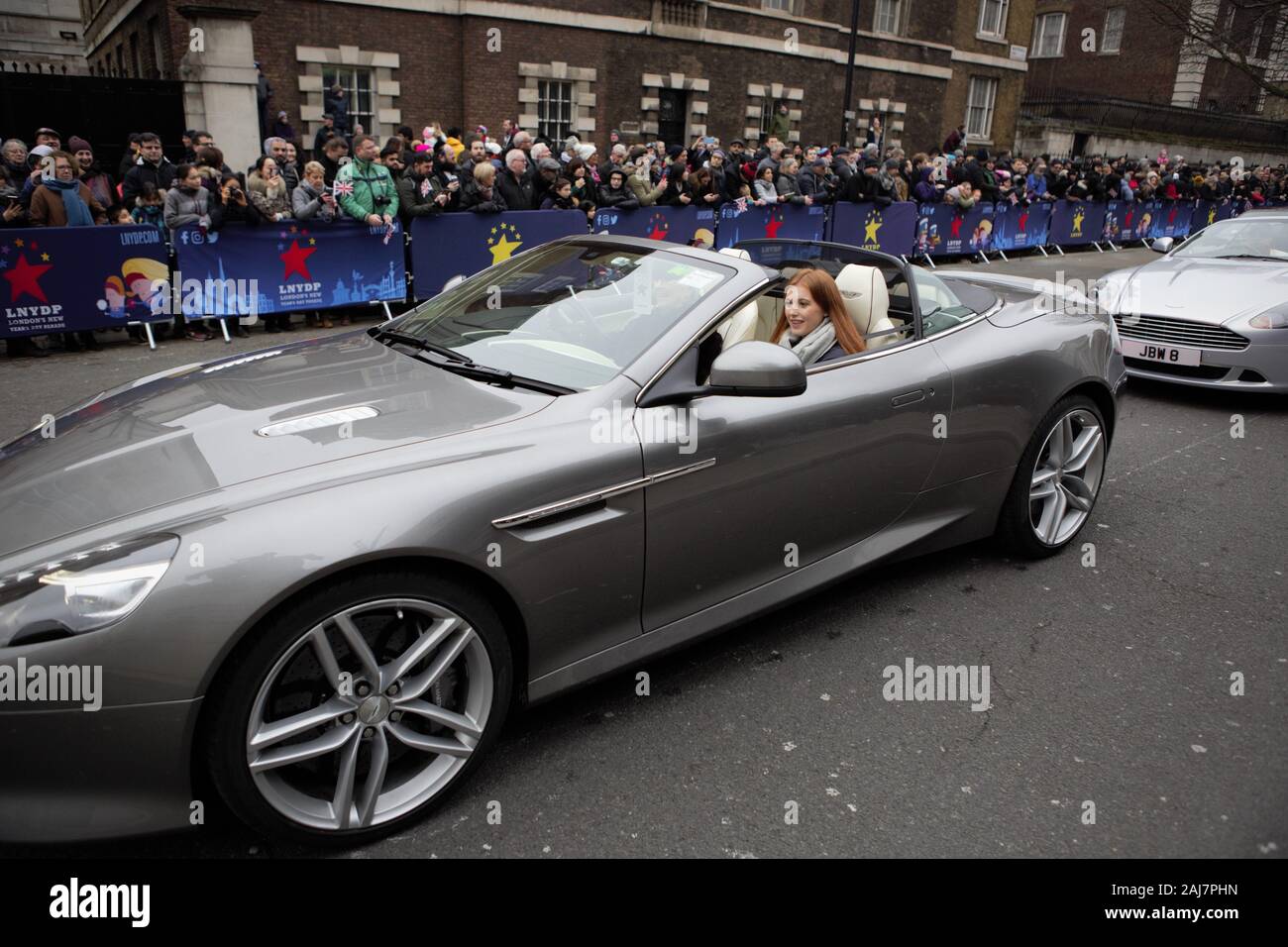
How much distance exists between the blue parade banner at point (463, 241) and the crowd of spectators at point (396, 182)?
0.16 metres

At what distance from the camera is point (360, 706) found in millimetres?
2420

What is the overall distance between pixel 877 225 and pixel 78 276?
1126 cm

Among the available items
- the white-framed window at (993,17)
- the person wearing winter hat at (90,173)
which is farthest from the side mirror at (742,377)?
the white-framed window at (993,17)

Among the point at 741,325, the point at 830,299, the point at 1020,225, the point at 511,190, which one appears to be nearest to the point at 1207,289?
the point at 830,299

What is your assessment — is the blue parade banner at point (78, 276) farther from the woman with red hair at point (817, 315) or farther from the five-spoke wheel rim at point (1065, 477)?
the five-spoke wheel rim at point (1065, 477)

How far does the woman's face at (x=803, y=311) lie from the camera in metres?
3.71

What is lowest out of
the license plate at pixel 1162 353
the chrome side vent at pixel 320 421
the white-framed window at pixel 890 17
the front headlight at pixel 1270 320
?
the license plate at pixel 1162 353

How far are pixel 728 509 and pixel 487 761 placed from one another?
109cm

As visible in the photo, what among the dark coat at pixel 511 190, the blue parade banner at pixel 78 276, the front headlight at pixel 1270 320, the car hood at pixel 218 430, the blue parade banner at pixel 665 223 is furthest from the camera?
the blue parade banner at pixel 665 223

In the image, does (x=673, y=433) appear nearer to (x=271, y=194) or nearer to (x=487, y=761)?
(x=487, y=761)

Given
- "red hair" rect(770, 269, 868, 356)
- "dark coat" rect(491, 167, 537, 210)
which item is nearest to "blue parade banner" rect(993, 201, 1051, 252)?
"dark coat" rect(491, 167, 537, 210)

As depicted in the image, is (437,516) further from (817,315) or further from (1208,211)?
(1208,211)

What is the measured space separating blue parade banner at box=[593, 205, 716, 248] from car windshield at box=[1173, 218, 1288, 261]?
5389 millimetres

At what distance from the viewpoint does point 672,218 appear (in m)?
12.3
